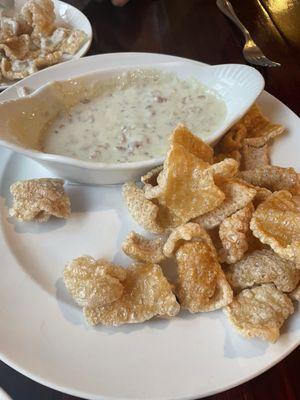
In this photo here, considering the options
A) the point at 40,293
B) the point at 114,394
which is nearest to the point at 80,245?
the point at 40,293

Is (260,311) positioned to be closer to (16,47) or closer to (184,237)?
(184,237)

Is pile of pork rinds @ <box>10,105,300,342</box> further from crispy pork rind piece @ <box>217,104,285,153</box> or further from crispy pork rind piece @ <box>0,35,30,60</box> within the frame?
crispy pork rind piece @ <box>0,35,30,60</box>

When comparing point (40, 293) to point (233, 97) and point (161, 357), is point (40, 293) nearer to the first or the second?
point (161, 357)

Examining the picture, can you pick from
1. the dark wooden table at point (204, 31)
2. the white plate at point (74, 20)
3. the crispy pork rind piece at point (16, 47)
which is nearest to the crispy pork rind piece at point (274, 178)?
the dark wooden table at point (204, 31)

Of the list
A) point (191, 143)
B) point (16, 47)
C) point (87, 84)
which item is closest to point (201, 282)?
point (191, 143)

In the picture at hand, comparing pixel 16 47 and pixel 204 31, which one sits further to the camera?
pixel 204 31

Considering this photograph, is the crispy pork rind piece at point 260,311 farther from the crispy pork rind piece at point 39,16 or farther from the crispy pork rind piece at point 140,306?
the crispy pork rind piece at point 39,16
